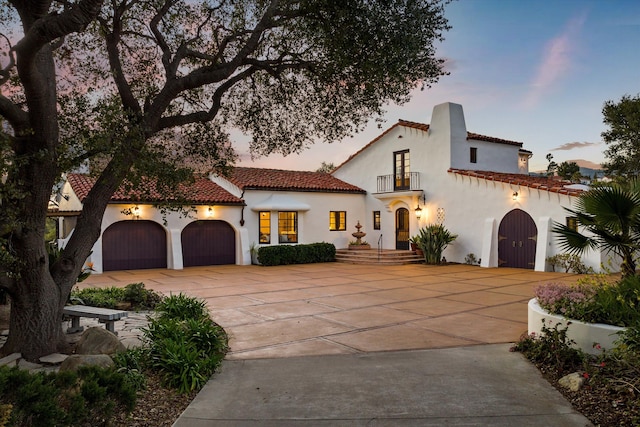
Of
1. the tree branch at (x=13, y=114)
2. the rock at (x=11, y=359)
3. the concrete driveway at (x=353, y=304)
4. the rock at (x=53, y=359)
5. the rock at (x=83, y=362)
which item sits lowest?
the concrete driveway at (x=353, y=304)

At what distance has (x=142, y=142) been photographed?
5562 mm

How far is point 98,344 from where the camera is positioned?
577 cm

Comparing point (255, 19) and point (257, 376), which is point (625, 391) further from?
point (255, 19)

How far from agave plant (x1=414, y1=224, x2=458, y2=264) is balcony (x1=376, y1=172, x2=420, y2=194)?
2789mm

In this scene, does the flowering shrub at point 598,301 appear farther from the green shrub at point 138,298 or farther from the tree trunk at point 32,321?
the green shrub at point 138,298

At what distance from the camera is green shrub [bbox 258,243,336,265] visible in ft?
65.9

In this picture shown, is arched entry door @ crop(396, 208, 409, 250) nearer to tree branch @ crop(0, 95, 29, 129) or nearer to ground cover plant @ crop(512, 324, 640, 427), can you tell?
ground cover plant @ crop(512, 324, 640, 427)

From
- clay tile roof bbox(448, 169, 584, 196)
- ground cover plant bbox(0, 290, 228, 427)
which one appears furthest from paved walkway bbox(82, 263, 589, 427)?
clay tile roof bbox(448, 169, 584, 196)

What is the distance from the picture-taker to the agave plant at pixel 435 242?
20.1 meters

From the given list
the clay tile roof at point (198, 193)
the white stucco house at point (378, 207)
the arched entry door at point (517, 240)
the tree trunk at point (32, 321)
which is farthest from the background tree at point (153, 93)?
the arched entry door at point (517, 240)

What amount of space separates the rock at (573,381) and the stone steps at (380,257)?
603 inches

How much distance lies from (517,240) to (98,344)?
55.0 feet

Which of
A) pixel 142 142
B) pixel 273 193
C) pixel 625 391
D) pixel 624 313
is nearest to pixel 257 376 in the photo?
pixel 142 142

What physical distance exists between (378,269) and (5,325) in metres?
13.5
